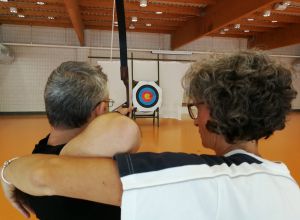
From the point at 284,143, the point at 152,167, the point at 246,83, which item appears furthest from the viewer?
the point at 284,143

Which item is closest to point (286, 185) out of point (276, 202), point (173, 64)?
point (276, 202)

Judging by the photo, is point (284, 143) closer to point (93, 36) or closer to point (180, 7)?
point (180, 7)

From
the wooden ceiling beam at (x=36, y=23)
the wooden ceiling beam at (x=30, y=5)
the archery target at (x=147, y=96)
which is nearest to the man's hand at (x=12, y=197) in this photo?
the wooden ceiling beam at (x=30, y=5)

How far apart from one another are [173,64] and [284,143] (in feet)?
8.84

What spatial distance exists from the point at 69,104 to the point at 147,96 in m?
4.84

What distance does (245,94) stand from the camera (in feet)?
1.62

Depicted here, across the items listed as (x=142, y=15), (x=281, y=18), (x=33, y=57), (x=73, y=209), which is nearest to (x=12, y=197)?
(x=73, y=209)

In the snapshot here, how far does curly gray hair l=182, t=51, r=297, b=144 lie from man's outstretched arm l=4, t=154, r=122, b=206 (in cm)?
23

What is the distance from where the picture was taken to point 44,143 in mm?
738

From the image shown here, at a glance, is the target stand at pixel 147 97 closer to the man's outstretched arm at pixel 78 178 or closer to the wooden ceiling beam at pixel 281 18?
the wooden ceiling beam at pixel 281 18

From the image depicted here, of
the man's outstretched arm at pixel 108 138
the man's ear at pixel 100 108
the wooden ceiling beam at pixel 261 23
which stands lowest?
the man's outstretched arm at pixel 108 138

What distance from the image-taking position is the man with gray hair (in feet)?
2.02

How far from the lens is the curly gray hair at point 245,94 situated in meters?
0.50

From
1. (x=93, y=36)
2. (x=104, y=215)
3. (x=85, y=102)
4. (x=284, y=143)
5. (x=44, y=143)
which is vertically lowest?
(x=284, y=143)
